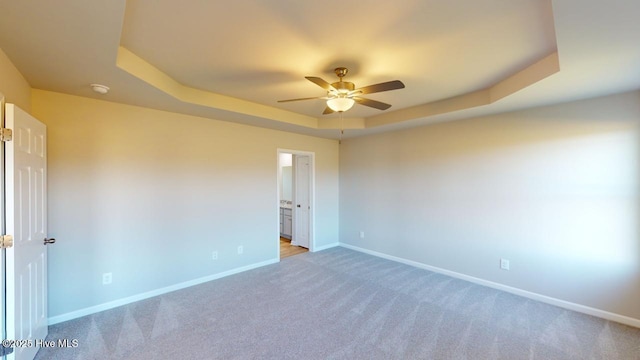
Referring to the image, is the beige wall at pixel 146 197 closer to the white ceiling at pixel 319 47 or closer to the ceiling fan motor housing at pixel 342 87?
the white ceiling at pixel 319 47

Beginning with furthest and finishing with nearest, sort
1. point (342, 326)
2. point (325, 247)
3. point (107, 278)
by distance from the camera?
point (325, 247) → point (107, 278) → point (342, 326)

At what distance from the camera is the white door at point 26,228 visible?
1719 millimetres

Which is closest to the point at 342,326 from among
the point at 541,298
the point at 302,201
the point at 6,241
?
the point at 541,298

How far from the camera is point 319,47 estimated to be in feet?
6.93

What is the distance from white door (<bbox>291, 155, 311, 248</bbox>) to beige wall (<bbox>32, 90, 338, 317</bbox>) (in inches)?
41.7

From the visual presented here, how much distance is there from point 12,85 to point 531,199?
215 inches

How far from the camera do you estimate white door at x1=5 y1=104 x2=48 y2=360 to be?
172cm

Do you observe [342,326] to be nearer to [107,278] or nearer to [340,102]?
[340,102]

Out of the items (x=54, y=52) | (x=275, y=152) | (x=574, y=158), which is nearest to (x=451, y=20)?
(x=574, y=158)

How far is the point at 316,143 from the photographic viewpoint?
5.34 m

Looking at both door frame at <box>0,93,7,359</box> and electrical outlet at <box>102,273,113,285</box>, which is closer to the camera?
door frame at <box>0,93,7,359</box>

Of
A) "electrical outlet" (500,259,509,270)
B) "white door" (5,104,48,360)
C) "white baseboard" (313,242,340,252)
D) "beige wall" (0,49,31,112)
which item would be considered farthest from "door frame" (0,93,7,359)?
"electrical outlet" (500,259,509,270)

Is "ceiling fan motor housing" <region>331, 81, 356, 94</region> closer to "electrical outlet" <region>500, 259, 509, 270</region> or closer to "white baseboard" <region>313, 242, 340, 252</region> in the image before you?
"electrical outlet" <region>500, 259, 509, 270</region>

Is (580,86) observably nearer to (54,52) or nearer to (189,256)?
(54,52)
